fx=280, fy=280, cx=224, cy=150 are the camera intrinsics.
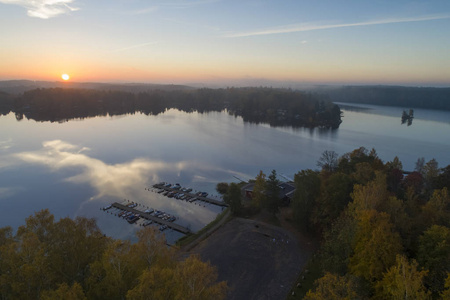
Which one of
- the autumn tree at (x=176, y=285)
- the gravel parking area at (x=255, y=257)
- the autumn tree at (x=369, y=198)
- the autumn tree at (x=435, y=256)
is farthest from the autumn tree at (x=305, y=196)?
the autumn tree at (x=176, y=285)

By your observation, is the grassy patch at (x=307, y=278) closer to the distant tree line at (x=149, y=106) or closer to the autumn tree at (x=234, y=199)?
the autumn tree at (x=234, y=199)

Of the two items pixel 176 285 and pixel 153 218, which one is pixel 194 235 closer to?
pixel 153 218

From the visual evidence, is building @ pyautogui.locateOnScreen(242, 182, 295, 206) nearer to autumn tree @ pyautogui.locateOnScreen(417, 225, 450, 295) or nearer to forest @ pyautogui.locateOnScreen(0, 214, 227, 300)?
autumn tree @ pyautogui.locateOnScreen(417, 225, 450, 295)

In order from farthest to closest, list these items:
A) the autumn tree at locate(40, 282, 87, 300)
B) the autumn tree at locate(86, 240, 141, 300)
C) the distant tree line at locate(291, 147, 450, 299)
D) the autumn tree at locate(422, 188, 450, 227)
A: the autumn tree at locate(422, 188, 450, 227) → the distant tree line at locate(291, 147, 450, 299) → the autumn tree at locate(86, 240, 141, 300) → the autumn tree at locate(40, 282, 87, 300)

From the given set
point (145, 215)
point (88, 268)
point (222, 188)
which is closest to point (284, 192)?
point (222, 188)

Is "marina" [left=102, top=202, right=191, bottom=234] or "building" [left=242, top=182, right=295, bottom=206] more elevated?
"building" [left=242, top=182, right=295, bottom=206]

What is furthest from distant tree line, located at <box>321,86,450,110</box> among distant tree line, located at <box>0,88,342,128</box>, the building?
the building
